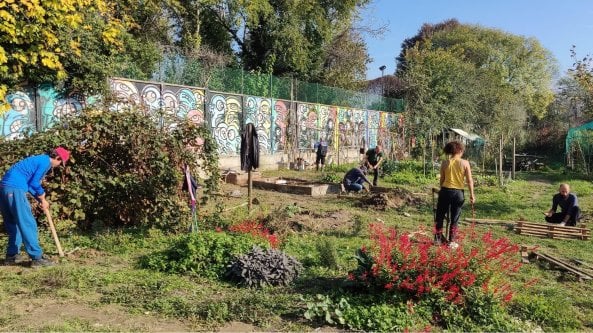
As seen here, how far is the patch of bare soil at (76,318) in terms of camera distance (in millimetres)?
4207

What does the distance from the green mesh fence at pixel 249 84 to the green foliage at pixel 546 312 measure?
14.0 m

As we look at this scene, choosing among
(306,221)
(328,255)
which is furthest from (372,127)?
(328,255)

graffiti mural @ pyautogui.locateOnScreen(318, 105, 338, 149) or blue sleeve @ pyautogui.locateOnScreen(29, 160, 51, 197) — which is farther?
graffiti mural @ pyautogui.locateOnScreen(318, 105, 338, 149)

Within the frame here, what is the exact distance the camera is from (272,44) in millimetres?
25922

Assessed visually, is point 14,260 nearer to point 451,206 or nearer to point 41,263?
point 41,263

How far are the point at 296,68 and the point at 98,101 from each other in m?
19.4

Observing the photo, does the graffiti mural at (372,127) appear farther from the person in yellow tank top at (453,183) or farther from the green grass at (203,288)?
the person in yellow tank top at (453,183)

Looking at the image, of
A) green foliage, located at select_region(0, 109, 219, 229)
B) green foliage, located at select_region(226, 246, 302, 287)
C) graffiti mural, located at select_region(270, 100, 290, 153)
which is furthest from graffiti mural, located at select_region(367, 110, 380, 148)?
green foliage, located at select_region(226, 246, 302, 287)

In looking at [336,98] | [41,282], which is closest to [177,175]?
[41,282]

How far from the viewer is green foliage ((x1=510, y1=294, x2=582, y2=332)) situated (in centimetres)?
463

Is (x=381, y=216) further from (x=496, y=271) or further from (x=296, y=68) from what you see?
(x=296, y=68)

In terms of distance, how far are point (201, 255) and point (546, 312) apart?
3.91m

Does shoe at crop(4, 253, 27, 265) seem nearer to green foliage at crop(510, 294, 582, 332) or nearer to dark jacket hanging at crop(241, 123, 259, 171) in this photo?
dark jacket hanging at crop(241, 123, 259, 171)

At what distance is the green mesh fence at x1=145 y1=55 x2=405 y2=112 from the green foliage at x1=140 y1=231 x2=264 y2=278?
1127cm
